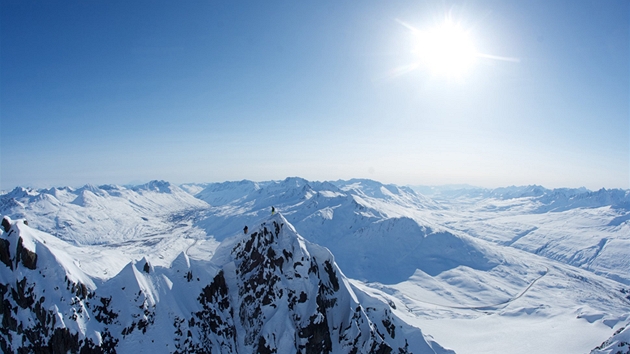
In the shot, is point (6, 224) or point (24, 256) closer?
point (24, 256)

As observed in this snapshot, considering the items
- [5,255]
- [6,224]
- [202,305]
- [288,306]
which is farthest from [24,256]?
[288,306]

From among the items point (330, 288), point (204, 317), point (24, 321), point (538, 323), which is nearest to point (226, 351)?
point (204, 317)

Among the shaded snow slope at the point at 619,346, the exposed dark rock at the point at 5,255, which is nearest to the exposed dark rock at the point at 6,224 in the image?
the exposed dark rock at the point at 5,255

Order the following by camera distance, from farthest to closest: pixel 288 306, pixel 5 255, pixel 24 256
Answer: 1. pixel 288 306
2. pixel 24 256
3. pixel 5 255

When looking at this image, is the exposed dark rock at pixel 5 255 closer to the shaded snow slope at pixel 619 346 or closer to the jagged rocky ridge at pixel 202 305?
the jagged rocky ridge at pixel 202 305

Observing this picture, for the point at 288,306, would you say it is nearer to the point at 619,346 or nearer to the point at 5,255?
the point at 5,255

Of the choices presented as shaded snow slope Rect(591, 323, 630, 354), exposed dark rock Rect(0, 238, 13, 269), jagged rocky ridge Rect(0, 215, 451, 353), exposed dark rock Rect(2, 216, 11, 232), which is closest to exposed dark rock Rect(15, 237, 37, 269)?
jagged rocky ridge Rect(0, 215, 451, 353)

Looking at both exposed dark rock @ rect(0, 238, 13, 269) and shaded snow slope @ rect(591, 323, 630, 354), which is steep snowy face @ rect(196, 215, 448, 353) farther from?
shaded snow slope @ rect(591, 323, 630, 354)

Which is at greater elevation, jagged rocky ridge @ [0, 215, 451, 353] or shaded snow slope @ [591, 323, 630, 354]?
jagged rocky ridge @ [0, 215, 451, 353]
